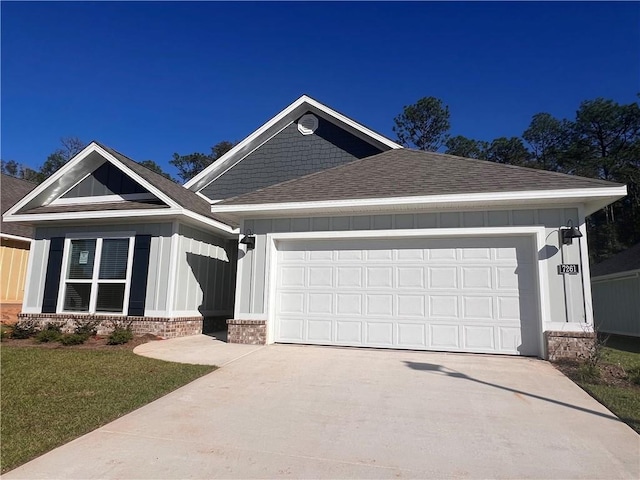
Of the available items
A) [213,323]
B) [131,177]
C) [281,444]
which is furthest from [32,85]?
[281,444]

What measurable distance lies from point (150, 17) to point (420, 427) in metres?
13.0

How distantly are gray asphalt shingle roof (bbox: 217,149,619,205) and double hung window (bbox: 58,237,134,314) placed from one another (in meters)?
3.60

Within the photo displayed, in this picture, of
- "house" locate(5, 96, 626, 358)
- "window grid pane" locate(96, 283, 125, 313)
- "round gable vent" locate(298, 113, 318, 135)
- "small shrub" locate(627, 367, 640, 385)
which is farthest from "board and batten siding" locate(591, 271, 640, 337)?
"window grid pane" locate(96, 283, 125, 313)

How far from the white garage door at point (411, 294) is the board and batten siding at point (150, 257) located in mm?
3251

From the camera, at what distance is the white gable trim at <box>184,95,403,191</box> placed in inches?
505

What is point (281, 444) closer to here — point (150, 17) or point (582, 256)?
point (582, 256)

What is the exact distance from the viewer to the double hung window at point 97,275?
10.6 metres

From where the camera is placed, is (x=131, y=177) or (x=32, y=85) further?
(x=32, y=85)

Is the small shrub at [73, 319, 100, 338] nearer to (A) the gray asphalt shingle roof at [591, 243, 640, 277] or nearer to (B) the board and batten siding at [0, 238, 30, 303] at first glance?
(B) the board and batten siding at [0, 238, 30, 303]

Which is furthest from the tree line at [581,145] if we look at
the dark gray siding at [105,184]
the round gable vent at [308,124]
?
the dark gray siding at [105,184]

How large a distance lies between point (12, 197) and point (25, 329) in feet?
28.3

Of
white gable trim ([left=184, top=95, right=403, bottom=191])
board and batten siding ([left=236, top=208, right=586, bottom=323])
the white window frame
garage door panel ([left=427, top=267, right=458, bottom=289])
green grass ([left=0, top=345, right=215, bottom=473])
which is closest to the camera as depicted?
green grass ([left=0, top=345, right=215, bottom=473])

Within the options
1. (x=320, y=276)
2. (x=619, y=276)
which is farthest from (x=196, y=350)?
(x=619, y=276)

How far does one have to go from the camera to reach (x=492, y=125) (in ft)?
118
